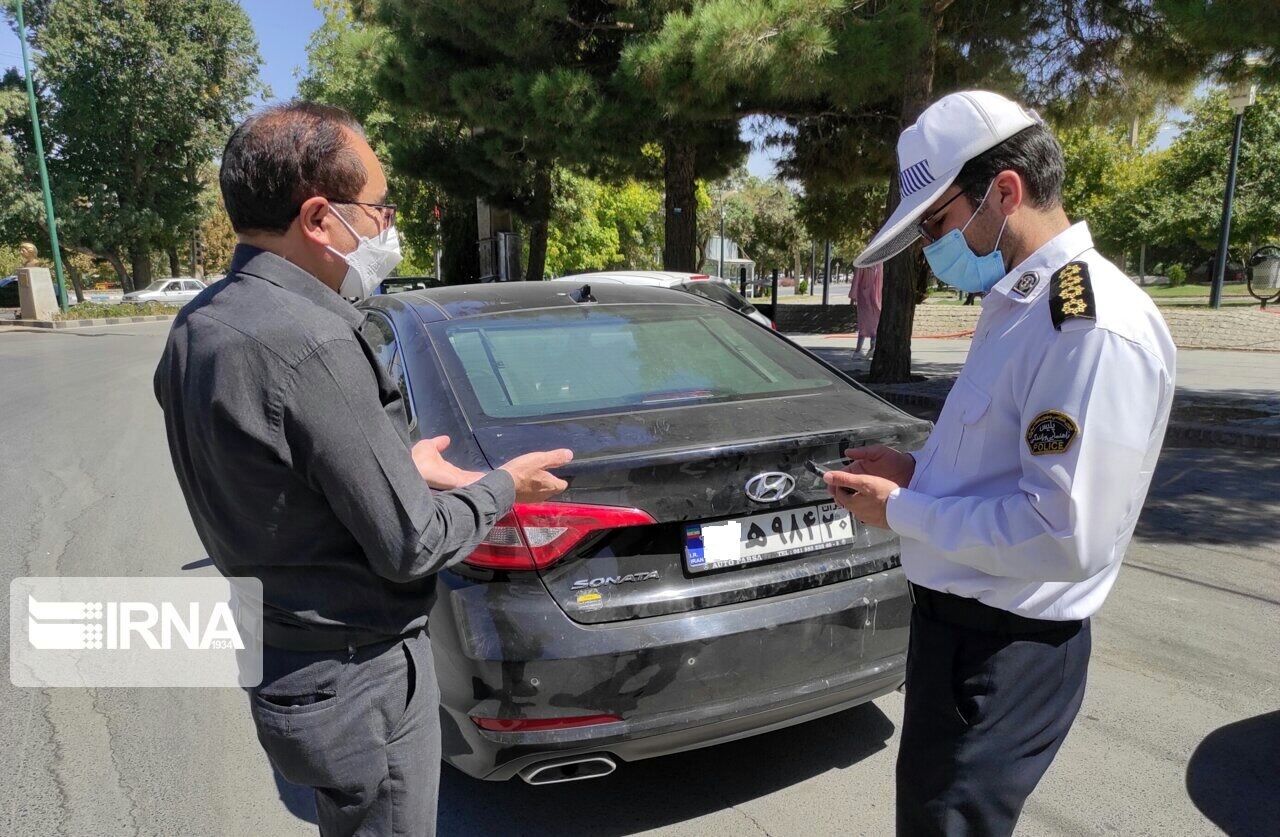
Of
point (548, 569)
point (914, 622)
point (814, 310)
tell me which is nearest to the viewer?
point (914, 622)

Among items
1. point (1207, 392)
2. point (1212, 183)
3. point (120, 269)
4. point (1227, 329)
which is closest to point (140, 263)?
point (120, 269)

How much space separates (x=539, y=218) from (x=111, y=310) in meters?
17.5

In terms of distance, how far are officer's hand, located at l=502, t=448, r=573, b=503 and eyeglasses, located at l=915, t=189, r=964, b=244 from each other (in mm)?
904

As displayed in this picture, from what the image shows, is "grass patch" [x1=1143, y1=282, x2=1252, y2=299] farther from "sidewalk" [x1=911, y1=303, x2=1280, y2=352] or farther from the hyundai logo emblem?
the hyundai logo emblem

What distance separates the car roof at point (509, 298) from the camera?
11.5 ft

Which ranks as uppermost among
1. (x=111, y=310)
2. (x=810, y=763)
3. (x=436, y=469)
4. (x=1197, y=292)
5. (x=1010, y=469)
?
(x=1010, y=469)

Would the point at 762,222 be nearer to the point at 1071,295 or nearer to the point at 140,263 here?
the point at 140,263

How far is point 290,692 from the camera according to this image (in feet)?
5.22

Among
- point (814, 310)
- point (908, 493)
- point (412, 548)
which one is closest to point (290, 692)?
point (412, 548)

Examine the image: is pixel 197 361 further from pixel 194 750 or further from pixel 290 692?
pixel 194 750

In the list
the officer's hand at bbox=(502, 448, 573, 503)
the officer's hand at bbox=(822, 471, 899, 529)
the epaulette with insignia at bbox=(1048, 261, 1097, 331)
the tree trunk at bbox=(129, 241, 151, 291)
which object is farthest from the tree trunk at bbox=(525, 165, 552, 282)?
the tree trunk at bbox=(129, 241, 151, 291)

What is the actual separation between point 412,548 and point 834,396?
2074 millimetres

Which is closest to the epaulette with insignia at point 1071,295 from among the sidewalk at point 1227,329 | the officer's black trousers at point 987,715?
the officer's black trousers at point 987,715

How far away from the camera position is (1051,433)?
1433 millimetres
